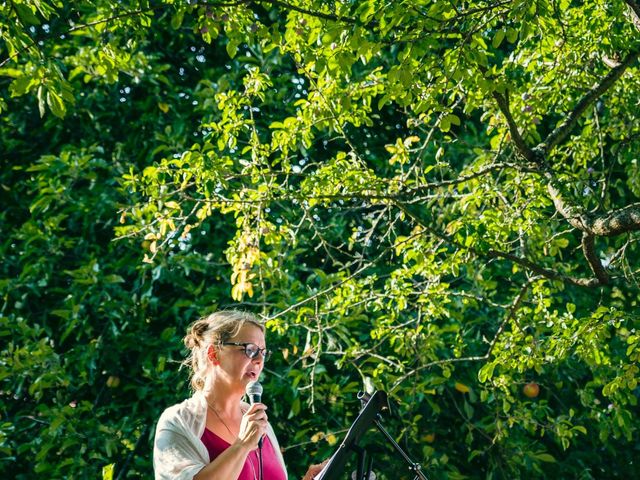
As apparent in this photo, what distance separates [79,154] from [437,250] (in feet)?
7.19

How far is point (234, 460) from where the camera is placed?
92.2 inches

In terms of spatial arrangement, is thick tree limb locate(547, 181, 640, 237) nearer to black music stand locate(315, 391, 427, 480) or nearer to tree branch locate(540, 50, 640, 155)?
tree branch locate(540, 50, 640, 155)

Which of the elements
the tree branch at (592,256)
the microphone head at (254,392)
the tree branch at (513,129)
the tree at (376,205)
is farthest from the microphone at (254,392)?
the tree branch at (592,256)

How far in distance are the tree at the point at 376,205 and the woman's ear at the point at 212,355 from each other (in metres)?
0.86

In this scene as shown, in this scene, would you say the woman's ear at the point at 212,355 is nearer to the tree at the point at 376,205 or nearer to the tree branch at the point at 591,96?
the tree at the point at 376,205

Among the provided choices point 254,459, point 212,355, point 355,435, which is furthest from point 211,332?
point 355,435

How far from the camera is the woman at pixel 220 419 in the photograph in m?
2.36

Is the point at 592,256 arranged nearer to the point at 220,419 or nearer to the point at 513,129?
the point at 513,129

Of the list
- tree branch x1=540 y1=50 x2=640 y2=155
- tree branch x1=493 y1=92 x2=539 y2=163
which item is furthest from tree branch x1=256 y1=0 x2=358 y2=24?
tree branch x1=540 y1=50 x2=640 y2=155

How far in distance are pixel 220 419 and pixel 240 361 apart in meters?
0.15

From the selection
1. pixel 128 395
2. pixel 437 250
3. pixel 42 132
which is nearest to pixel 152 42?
pixel 42 132

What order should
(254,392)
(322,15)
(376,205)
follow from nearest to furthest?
(254,392) < (322,15) < (376,205)

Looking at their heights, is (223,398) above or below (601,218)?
below

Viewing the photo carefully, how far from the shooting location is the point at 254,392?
2.46 m
